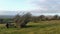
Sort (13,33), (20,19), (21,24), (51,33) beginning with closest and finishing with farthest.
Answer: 1. (51,33)
2. (13,33)
3. (21,24)
4. (20,19)

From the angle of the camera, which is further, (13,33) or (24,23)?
(24,23)

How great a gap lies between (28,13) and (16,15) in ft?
10.7

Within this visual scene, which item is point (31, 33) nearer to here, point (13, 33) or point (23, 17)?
point (13, 33)

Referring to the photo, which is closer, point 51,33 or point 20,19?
point 51,33

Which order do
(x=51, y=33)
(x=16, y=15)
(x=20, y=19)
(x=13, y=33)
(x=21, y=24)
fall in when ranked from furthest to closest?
(x=16, y=15)
(x=20, y=19)
(x=21, y=24)
(x=13, y=33)
(x=51, y=33)

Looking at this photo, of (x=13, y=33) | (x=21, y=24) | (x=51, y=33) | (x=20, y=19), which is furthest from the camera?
(x=20, y=19)

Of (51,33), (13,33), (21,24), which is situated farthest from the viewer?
(21,24)

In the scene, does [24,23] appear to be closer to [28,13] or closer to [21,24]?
[21,24]

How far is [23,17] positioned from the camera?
39406 millimetres

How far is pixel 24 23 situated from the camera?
3625cm

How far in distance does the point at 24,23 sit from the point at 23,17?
3.41 metres

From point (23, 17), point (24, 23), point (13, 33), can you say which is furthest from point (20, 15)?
point (13, 33)

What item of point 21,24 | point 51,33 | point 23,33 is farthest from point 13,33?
point 21,24

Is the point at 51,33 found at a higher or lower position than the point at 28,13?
lower
